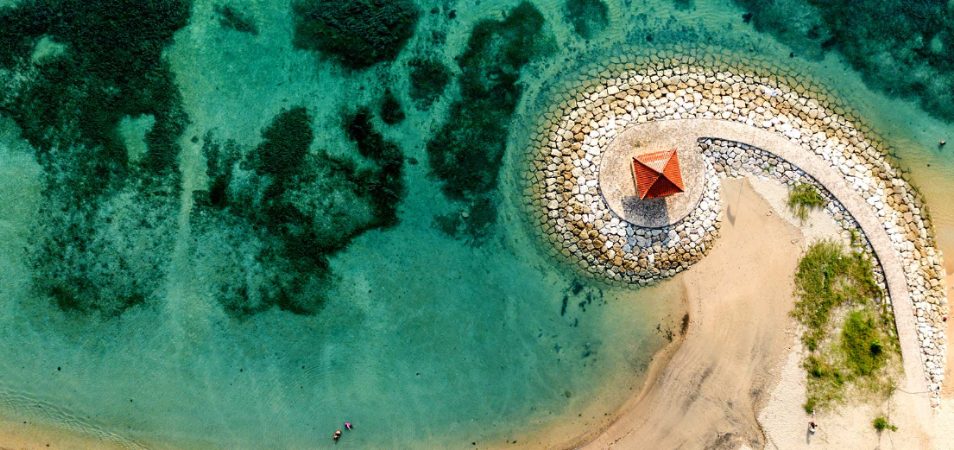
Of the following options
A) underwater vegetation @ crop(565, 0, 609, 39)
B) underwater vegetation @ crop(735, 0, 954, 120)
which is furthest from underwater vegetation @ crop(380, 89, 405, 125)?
underwater vegetation @ crop(735, 0, 954, 120)

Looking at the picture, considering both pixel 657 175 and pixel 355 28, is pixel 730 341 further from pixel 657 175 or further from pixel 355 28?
pixel 355 28

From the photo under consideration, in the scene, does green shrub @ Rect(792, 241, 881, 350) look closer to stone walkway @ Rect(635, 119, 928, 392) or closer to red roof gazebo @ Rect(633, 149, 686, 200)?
stone walkway @ Rect(635, 119, 928, 392)

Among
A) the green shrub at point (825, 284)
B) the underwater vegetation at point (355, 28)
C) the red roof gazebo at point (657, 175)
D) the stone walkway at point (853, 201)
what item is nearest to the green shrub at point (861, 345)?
the green shrub at point (825, 284)

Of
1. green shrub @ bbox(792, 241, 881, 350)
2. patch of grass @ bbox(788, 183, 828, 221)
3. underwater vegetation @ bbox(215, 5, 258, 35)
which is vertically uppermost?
underwater vegetation @ bbox(215, 5, 258, 35)

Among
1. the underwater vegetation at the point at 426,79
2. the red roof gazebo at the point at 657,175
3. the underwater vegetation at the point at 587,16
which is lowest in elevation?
the red roof gazebo at the point at 657,175

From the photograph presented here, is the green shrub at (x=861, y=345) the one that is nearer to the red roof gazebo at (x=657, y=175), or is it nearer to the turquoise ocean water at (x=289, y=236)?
the turquoise ocean water at (x=289, y=236)

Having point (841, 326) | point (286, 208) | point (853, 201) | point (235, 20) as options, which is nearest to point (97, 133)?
point (235, 20)

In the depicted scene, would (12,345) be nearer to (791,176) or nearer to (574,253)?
(574,253)

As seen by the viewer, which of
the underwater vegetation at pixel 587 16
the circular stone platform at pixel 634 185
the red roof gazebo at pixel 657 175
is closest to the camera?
the red roof gazebo at pixel 657 175
